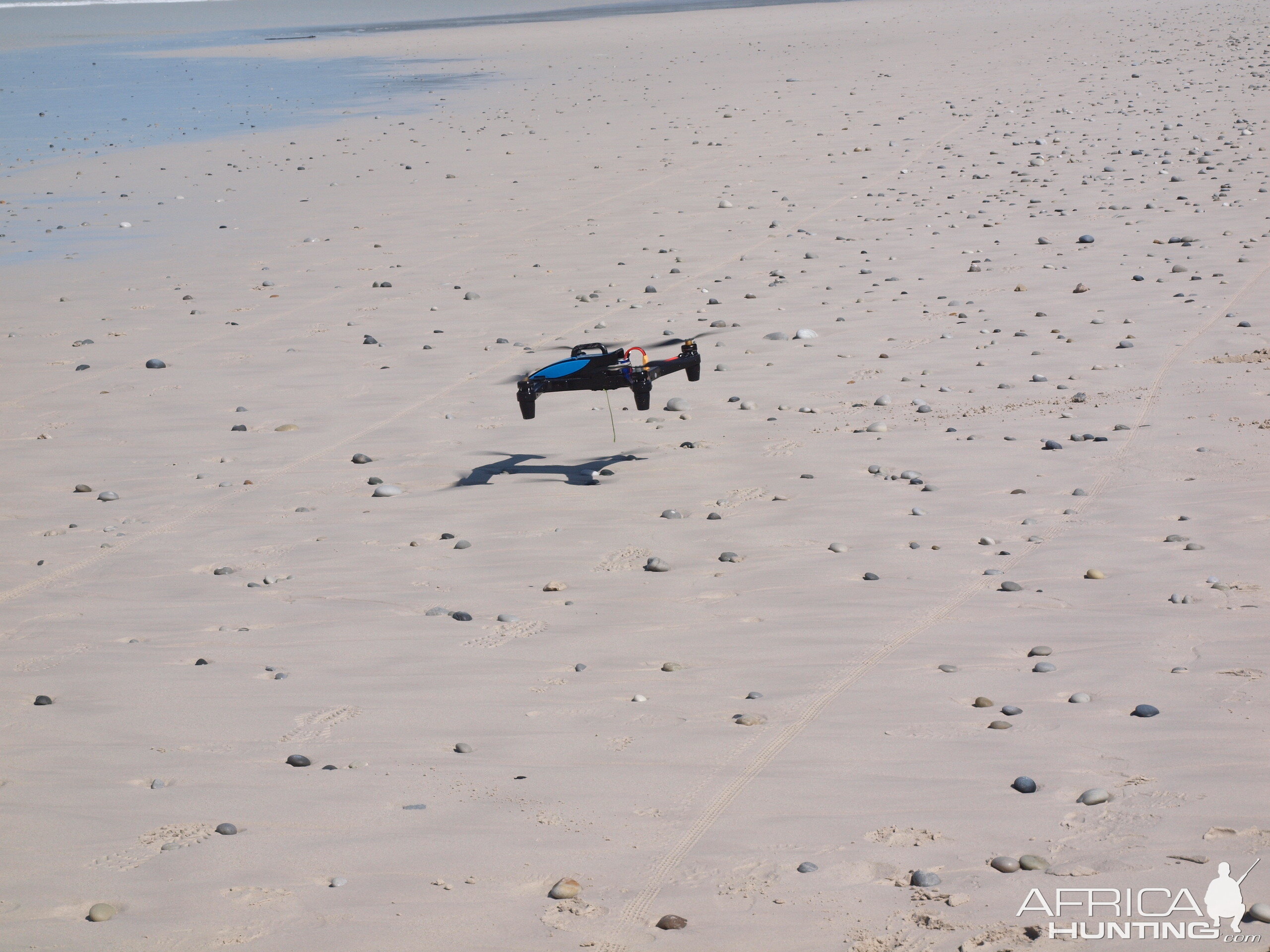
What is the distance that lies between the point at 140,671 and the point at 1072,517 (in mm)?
5564

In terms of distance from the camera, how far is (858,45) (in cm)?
4906

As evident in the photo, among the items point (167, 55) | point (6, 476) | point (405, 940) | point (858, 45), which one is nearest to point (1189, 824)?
point (405, 940)

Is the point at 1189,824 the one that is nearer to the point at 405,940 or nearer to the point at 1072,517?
the point at 405,940

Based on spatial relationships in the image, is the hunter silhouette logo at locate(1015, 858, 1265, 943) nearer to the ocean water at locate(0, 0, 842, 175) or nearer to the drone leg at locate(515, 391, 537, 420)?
the drone leg at locate(515, 391, 537, 420)

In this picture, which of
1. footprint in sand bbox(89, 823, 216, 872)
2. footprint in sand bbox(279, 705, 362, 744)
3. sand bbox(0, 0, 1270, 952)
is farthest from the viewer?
footprint in sand bbox(279, 705, 362, 744)

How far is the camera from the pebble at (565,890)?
5.00 m

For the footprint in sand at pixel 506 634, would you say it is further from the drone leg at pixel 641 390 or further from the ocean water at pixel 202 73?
the ocean water at pixel 202 73

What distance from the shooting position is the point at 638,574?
8297 millimetres

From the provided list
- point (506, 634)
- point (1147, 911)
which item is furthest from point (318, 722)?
point (1147, 911)

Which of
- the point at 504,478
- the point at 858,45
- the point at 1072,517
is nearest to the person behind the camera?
the point at 1072,517

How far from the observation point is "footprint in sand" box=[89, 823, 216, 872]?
208 inches

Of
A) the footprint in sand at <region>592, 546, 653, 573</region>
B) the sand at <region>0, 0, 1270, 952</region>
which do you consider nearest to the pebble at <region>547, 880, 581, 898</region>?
the sand at <region>0, 0, 1270, 952</region>

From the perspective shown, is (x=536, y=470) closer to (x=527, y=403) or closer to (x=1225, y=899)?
(x=527, y=403)

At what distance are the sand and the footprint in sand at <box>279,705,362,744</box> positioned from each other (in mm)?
27
